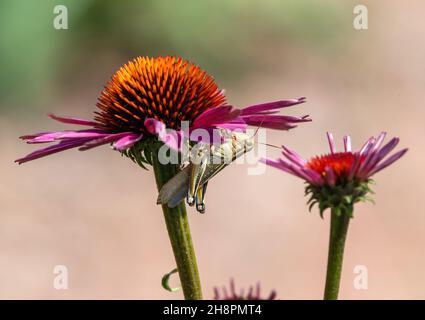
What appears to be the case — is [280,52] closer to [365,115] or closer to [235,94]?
[235,94]

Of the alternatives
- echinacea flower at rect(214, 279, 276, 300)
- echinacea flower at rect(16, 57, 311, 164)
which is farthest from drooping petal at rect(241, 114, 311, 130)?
echinacea flower at rect(214, 279, 276, 300)

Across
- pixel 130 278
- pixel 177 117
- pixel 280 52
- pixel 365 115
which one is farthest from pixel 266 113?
pixel 280 52

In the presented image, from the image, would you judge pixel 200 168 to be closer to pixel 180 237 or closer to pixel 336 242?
pixel 180 237

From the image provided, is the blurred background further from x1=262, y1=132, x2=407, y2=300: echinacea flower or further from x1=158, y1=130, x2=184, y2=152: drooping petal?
x1=262, y1=132, x2=407, y2=300: echinacea flower

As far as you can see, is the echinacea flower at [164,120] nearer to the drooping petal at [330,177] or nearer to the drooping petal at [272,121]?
the drooping petal at [272,121]
